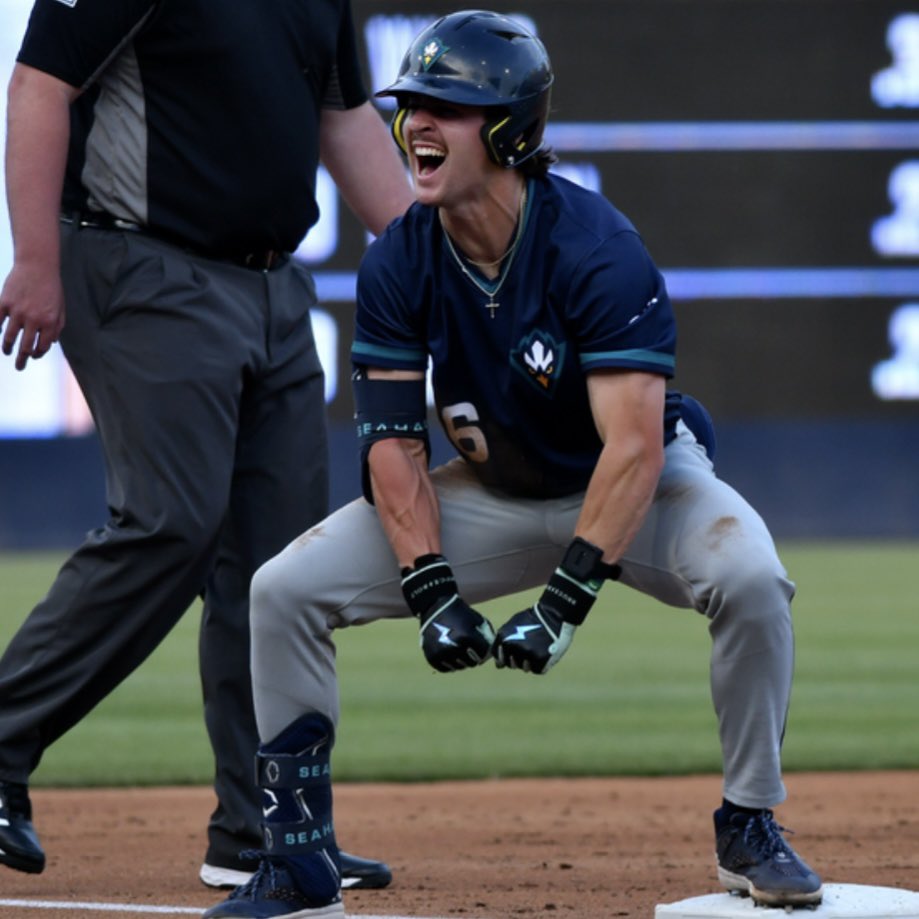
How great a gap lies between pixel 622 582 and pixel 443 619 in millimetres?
334

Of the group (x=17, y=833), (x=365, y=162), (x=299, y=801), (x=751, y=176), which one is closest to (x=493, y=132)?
(x=365, y=162)

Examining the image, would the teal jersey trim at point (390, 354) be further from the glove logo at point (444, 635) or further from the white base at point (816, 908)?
the white base at point (816, 908)

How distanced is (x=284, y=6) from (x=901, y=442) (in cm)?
1057

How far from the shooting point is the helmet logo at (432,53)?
3.12 m

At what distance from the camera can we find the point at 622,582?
3107mm

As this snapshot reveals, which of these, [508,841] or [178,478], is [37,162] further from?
[508,841]

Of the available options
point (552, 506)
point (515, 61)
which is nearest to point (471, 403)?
point (552, 506)

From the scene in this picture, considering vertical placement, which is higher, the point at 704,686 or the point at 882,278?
the point at 882,278

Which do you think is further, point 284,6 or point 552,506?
point 284,6

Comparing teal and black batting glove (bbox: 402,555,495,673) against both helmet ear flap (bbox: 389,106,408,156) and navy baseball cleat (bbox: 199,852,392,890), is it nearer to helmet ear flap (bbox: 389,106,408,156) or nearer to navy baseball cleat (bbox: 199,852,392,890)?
helmet ear flap (bbox: 389,106,408,156)

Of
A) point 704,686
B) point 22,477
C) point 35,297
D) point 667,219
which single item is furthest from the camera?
point 22,477

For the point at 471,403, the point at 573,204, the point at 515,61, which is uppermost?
the point at 515,61

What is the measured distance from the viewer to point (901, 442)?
13617 millimetres

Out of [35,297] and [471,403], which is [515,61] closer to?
[471,403]
